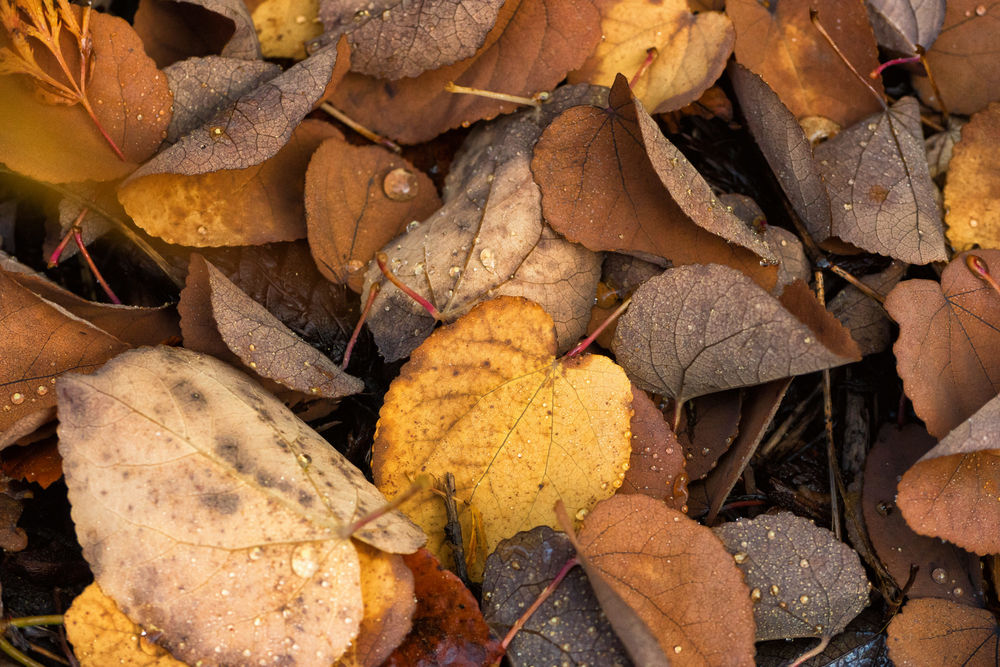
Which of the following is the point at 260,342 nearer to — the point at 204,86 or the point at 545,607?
the point at 204,86

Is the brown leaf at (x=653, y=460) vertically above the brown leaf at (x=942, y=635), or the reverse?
the brown leaf at (x=653, y=460)

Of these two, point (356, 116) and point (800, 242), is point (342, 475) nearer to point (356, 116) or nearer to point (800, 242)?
point (356, 116)

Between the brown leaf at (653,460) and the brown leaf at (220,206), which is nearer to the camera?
the brown leaf at (653,460)

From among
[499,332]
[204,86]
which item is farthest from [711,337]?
[204,86]

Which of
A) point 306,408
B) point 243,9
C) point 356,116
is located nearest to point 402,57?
point 356,116

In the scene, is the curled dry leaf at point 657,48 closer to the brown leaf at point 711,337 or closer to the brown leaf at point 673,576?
the brown leaf at point 711,337

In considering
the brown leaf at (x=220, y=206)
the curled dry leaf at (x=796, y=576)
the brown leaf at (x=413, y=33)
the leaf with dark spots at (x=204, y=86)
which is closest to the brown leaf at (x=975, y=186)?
the curled dry leaf at (x=796, y=576)
